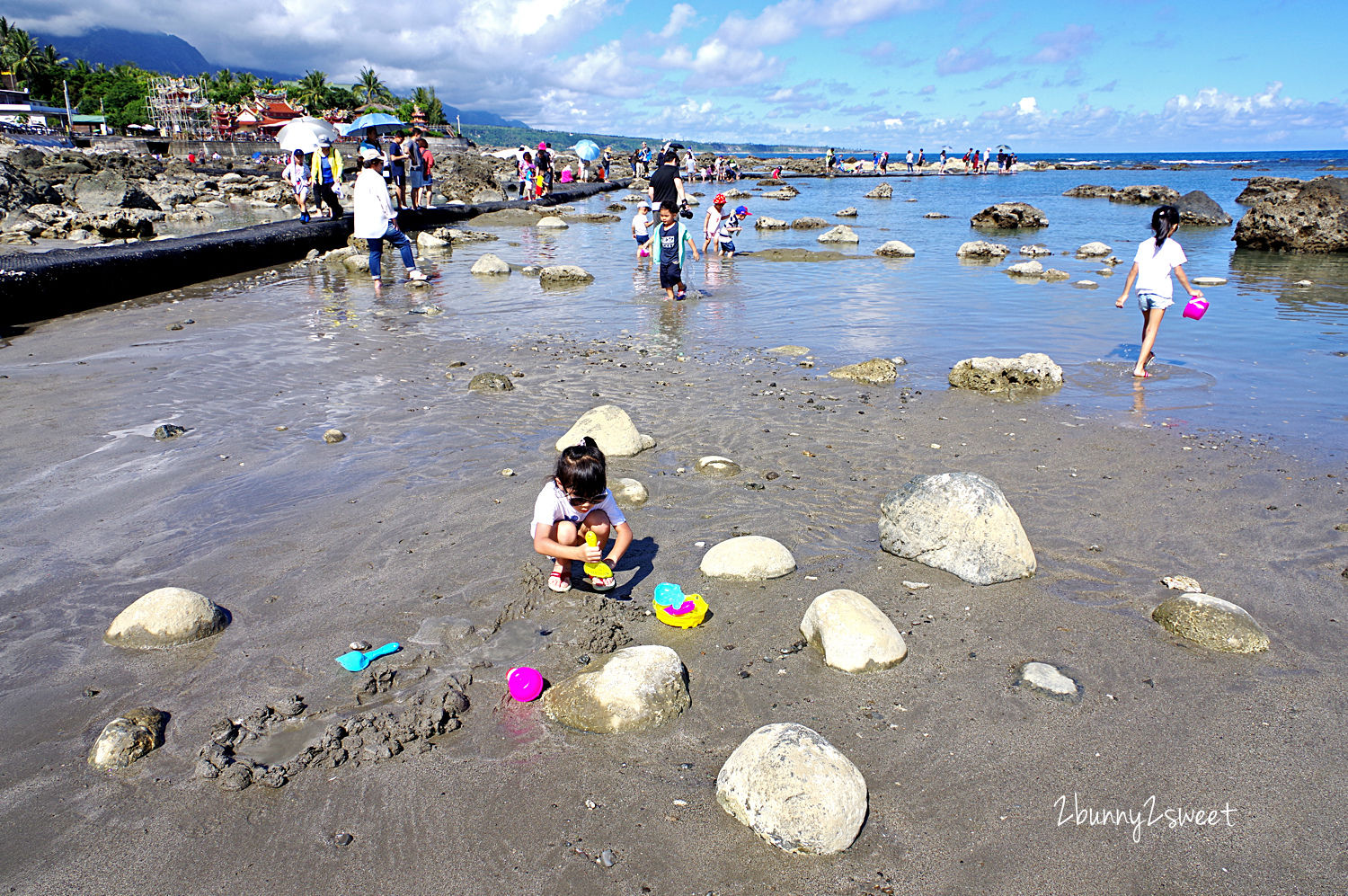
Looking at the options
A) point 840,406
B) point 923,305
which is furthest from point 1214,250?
point 840,406

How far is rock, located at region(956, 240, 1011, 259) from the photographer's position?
18.2m

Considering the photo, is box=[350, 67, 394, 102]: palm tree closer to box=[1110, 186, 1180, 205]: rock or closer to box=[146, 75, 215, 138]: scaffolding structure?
box=[146, 75, 215, 138]: scaffolding structure

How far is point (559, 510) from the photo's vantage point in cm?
407

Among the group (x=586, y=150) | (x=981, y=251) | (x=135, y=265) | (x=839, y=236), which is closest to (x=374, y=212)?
(x=135, y=265)

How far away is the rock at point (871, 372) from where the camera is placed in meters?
7.89

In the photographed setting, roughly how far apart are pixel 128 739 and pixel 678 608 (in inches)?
90.6

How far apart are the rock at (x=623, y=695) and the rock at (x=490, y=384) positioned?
4.64 m

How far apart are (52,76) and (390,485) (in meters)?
122

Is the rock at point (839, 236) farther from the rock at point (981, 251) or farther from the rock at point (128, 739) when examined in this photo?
the rock at point (128, 739)

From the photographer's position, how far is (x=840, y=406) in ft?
23.3

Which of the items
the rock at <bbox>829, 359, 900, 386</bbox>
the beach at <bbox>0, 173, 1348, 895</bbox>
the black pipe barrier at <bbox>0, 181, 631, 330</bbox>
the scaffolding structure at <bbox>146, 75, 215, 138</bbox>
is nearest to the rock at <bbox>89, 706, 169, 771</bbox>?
the beach at <bbox>0, 173, 1348, 895</bbox>

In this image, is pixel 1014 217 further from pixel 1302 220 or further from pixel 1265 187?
pixel 1302 220

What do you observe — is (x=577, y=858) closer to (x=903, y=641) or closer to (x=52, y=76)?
(x=903, y=641)

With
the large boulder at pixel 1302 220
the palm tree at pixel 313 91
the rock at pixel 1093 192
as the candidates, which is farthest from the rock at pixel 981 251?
the palm tree at pixel 313 91
